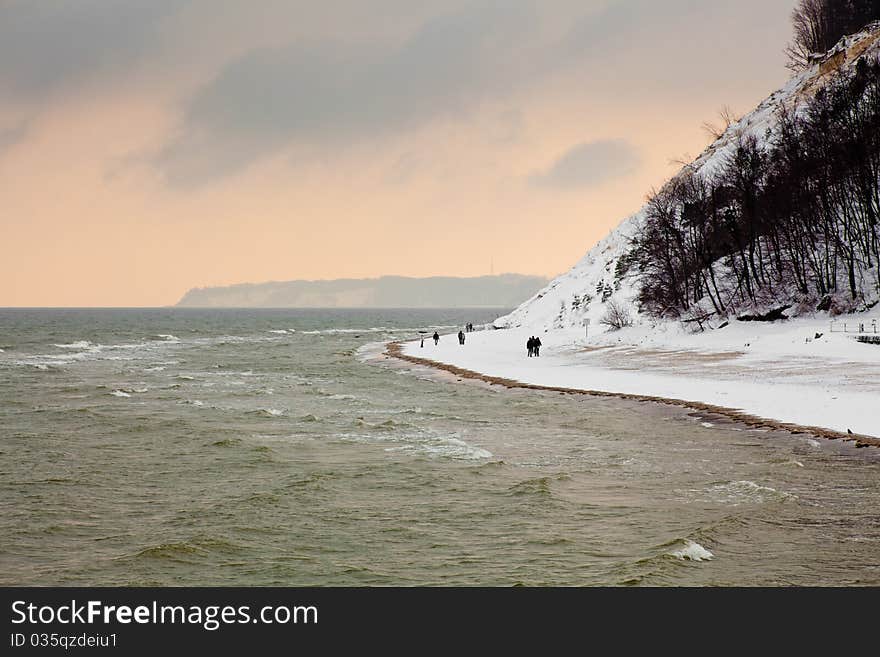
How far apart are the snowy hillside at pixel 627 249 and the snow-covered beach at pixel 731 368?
18.7 metres

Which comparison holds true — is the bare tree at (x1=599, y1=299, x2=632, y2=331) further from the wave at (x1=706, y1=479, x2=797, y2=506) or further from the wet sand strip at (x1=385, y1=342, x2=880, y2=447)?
the wave at (x1=706, y1=479, x2=797, y2=506)

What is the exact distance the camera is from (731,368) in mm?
41938

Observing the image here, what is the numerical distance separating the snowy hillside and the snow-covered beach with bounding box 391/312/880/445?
1872 cm

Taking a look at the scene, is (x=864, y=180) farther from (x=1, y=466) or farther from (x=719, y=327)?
(x=1, y=466)

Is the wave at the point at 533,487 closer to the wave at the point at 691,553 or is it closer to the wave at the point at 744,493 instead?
the wave at the point at 744,493

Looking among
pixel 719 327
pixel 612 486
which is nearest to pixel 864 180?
pixel 719 327

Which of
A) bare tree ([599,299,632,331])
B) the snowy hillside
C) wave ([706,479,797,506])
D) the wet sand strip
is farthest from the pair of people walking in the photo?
wave ([706,479,797,506])

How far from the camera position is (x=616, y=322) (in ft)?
245

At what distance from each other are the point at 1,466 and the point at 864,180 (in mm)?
58832

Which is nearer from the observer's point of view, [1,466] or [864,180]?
[1,466]

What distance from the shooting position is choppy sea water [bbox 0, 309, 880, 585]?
12984 mm

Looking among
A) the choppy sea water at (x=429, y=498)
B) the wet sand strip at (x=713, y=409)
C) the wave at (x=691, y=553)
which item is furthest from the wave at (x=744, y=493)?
the wet sand strip at (x=713, y=409)

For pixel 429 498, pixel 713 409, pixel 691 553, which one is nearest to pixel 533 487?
pixel 429 498

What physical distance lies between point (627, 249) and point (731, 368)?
6211cm
